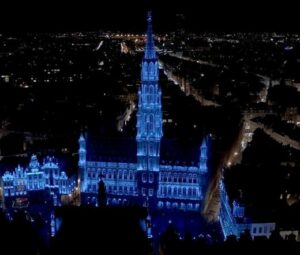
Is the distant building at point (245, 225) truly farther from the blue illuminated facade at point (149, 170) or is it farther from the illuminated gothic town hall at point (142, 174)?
the blue illuminated facade at point (149, 170)

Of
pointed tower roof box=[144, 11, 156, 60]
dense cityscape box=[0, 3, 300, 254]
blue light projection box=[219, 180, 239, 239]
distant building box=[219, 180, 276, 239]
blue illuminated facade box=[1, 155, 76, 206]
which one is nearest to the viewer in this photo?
dense cityscape box=[0, 3, 300, 254]

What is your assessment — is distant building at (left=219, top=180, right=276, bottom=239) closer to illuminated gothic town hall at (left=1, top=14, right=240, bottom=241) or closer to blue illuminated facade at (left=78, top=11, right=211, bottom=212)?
illuminated gothic town hall at (left=1, top=14, right=240, bottom=241)

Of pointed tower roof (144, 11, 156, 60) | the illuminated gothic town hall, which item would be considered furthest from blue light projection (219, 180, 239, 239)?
pointed tower roof (144, 11, 156, 60)

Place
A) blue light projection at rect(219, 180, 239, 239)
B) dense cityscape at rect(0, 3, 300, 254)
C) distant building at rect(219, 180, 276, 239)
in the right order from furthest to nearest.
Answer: blue light projection at rect(219, 180, 239, 239)
distant building at rect(219, 180, 276, 239)
dense cityscape at rect(0, 3, 300, 254)

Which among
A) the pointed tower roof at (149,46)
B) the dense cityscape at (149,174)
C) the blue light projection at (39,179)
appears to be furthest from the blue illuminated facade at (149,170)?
the blue light projection at (39,179)

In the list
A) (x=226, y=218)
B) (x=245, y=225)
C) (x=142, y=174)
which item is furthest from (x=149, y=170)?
(x=245, y=225)

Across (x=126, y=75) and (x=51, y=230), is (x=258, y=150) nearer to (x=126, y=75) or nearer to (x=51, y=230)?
(x=51, y=230)

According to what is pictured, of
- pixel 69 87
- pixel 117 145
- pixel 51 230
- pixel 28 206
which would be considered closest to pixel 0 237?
pixel 51 230
